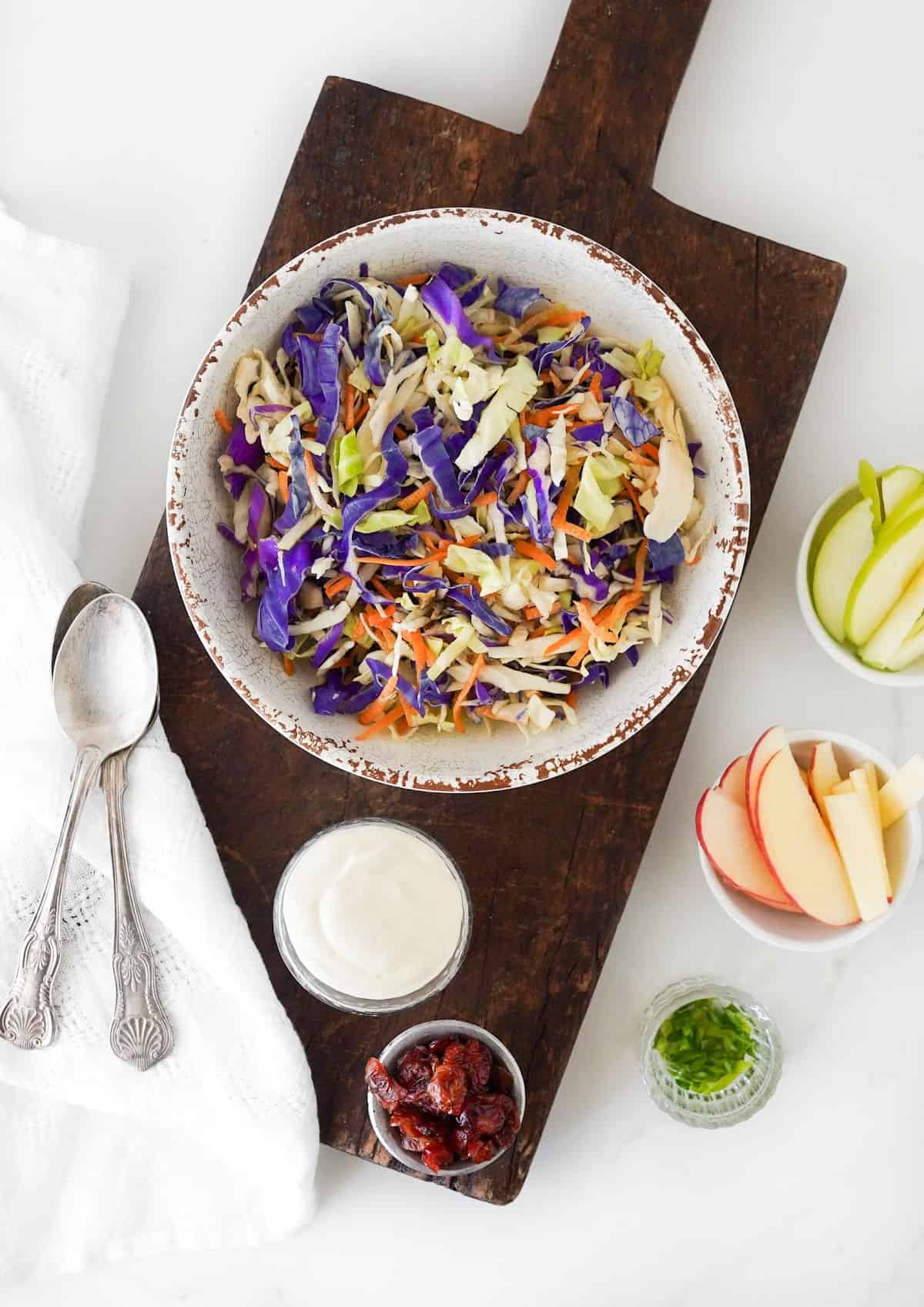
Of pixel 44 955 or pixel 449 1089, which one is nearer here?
pixel 449 1089

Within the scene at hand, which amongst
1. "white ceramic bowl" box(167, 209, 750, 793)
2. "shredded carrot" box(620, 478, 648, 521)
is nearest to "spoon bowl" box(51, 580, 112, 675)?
"white ceramic bowl" box(167, 209, 750, 793)

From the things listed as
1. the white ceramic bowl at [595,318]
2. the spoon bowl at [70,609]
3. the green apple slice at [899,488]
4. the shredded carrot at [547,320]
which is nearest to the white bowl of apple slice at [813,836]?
the white ceramic bowl at [595,318]

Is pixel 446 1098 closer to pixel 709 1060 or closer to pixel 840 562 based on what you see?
pixel 709 1060

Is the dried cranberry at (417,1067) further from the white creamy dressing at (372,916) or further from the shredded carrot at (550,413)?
the shredded carrot at (550,413)

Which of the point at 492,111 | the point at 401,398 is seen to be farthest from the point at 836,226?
the point at 401,398

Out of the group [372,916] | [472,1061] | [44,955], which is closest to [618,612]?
[372,916]

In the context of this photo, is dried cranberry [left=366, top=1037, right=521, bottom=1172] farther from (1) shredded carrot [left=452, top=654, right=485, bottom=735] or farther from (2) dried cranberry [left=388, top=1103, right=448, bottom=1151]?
(1) shredded carrot [left=452, top=654, right=485, bottom=735]
